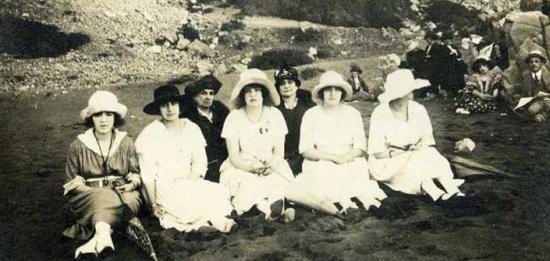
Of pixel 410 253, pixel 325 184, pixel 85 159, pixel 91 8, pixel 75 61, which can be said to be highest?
pixel 91 8

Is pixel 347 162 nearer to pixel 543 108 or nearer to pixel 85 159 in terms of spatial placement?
pixel 85 159

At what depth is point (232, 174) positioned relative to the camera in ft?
16.2

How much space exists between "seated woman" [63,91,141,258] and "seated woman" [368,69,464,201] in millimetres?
2112

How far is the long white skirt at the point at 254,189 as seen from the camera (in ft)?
15.6

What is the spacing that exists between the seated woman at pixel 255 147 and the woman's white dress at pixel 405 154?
0.82 m

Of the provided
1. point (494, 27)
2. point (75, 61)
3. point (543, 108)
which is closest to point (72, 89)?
point (75, 61)

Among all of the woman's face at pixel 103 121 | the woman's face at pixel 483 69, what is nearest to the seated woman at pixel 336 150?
the woman's face at pixel 103 121

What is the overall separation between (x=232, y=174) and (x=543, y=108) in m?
4.86

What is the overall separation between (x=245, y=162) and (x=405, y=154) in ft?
4.60

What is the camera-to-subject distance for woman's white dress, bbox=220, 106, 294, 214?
4812mm

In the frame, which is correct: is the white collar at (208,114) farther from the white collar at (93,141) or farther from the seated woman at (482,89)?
the seated woman at (482,89)

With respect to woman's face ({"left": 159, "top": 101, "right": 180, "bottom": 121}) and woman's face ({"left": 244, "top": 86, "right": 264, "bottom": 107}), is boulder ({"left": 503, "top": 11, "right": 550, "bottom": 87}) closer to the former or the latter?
woman's face ({"left": 244, "top": 86, "right": 264, "bottom": 107})

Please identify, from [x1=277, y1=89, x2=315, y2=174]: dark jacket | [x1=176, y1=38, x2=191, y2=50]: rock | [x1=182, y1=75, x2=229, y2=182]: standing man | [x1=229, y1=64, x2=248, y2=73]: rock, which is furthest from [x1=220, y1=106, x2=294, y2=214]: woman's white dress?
[x1=176, y1=38, x2=191, y2=50]: rock

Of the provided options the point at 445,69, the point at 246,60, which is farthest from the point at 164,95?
the point at 246,60
